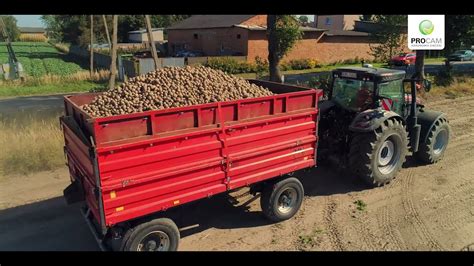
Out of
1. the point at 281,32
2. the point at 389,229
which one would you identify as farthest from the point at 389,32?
the point at 389,229

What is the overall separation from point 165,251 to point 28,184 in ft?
13.9

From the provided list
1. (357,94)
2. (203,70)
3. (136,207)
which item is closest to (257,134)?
(203,70)

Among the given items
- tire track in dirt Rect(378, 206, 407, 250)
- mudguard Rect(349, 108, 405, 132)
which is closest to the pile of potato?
mudguard Rect(349, 108, 405, 132)

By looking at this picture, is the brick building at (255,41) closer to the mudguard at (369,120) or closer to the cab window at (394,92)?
the cab window at (394,92)

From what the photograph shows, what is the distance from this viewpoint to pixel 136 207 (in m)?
4.70

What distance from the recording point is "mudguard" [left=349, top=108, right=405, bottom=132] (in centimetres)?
685

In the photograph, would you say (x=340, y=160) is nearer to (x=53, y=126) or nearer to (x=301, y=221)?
(x=301, y=221)

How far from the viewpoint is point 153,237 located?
4.99 meters

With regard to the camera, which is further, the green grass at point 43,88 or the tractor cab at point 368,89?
the green grass at point 43,88

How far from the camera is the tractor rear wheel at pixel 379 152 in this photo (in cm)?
694

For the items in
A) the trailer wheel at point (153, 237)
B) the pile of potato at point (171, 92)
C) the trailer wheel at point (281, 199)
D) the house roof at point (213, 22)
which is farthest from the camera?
the house roof at point (213, 22)

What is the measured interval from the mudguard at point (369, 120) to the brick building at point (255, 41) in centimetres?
2526

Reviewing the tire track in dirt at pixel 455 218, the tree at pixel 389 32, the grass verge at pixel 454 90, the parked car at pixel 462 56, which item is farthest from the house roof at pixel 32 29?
the tire track in dirt at pixel 455 218

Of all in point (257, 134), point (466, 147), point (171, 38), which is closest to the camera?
point (257, 134)
